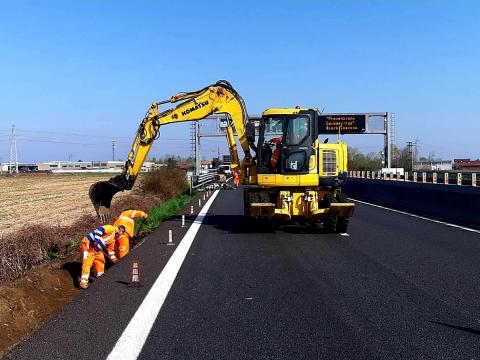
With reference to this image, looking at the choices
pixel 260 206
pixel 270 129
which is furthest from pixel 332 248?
pixel 270 129

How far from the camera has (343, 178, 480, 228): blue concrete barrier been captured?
1866cm

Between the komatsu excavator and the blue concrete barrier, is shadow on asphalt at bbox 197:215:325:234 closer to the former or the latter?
the komatsu excavator

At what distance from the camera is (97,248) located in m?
10.5

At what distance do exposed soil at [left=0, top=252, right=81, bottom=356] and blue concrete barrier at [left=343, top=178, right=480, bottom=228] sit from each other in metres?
11.7

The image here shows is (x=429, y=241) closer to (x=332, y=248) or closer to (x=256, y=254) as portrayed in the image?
(x=332, y=248)

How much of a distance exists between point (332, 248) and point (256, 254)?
1.78 m

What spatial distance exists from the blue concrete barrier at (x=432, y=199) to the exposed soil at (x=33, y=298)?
11716 millimetres

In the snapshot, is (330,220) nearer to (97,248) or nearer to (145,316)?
(97,248)

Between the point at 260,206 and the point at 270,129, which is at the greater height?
the point at 270,129

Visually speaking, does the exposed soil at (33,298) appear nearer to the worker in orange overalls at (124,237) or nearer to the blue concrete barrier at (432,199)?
the worker in orange overalls at (124,237)

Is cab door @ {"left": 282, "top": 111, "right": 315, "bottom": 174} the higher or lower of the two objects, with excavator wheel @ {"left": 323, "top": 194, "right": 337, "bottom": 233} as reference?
higher

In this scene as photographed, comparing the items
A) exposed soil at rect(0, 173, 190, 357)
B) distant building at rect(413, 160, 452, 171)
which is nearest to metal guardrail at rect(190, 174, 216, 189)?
Answer: exposed soil at rect(0, 173, 190, 357)

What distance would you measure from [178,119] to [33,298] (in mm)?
10546

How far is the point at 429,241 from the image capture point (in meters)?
13.6
